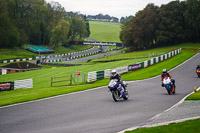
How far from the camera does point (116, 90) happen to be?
17.3m

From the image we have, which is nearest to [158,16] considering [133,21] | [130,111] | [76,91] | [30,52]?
[133,21]

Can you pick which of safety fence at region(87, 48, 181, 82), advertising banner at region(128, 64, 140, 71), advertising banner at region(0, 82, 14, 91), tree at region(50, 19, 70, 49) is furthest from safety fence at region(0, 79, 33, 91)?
tree at region(50, 19, 70, 49)

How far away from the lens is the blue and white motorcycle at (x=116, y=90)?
1675cm

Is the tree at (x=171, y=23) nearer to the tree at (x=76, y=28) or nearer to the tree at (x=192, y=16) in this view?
the tree at (x=192, y=16)

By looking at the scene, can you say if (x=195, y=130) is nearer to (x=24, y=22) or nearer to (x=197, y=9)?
(x=197, y=9)

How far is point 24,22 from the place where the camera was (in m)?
119

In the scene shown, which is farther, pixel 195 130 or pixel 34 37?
pixel 34 37

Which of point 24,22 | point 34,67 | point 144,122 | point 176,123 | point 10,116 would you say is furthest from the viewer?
point 24,22

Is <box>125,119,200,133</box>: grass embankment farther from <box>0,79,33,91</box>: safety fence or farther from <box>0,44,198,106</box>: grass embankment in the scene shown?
<box>0,79,33,91</box>: safety fence

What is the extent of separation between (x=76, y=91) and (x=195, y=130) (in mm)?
14854

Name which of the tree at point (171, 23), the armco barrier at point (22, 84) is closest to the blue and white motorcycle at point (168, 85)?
the armco barrier at point (22, 84)

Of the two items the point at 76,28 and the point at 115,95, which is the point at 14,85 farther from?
the point at 76,28

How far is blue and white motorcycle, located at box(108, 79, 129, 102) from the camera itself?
55.0ft

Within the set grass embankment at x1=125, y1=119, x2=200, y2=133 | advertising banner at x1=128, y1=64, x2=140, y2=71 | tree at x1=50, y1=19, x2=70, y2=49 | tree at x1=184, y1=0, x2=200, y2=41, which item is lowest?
advertising banner at x1=128, y1=64, x2=140, y2=71
